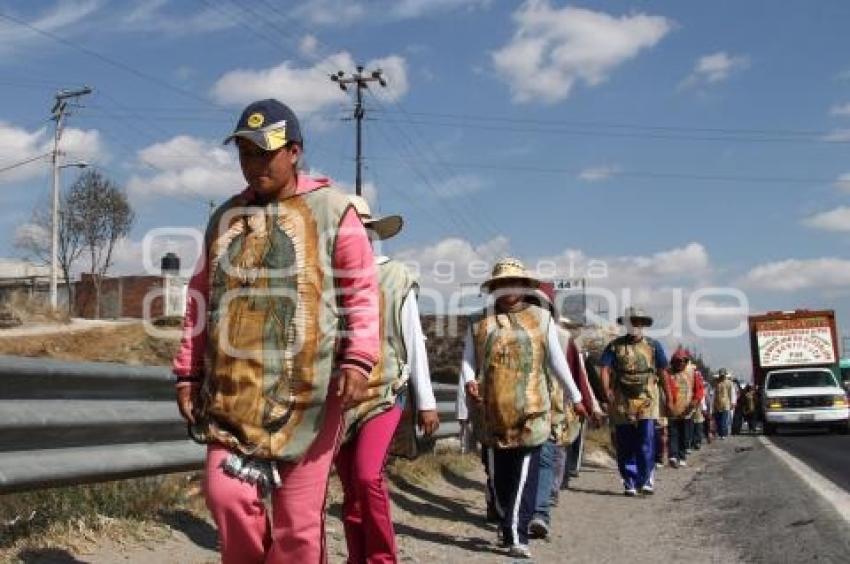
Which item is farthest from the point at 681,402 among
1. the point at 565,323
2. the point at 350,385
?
the point at 350,385

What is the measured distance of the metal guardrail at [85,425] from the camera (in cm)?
434

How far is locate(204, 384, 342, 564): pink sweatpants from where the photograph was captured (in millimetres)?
3178

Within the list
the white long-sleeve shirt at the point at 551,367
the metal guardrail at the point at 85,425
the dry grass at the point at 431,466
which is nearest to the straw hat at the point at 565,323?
the dry grass at the point at 431,466

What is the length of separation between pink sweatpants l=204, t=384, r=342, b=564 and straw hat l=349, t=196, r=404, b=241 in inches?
70.8

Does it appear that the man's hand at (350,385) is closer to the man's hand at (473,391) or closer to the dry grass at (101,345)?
the man's hand at (473,391)

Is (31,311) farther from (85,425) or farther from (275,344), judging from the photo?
(275,344)

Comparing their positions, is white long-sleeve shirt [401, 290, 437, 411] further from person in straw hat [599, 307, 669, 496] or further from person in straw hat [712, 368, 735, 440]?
person in straw hat [712, 368, 735, 440]

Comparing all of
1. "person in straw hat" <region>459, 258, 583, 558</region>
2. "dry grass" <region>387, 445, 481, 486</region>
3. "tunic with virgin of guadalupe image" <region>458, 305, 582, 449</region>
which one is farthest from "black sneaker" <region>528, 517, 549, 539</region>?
"dry grass" <region>387, 445, 481, 486</region>

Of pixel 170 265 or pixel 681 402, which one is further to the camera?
pixel 170 265

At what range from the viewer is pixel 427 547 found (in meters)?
6.74

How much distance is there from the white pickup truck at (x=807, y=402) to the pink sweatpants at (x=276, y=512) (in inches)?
1089

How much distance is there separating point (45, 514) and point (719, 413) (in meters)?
25.7

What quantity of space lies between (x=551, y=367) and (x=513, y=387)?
14.1 inches

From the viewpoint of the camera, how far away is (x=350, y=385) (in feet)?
10.8
